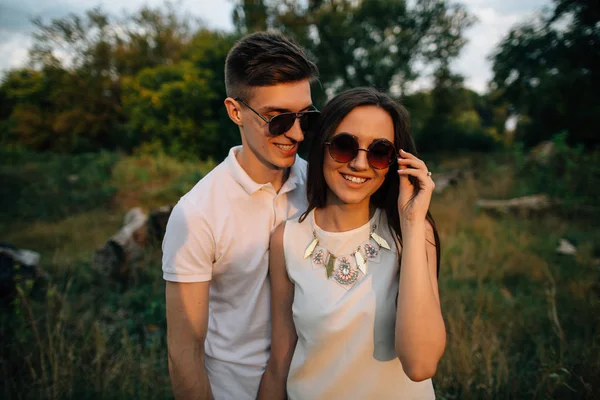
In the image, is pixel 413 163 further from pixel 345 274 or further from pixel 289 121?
pixel 289 121

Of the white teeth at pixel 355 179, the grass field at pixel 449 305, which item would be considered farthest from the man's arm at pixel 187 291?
the grass field at pixel 449 305

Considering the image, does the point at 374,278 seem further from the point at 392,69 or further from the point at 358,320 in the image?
the point at 392,69

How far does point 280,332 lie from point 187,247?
626 mm

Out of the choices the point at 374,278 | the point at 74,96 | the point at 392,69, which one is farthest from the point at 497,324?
the point at 74,96

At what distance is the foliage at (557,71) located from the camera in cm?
1525

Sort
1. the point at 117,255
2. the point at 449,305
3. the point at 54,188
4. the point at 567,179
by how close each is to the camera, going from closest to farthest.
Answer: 1. the point at 449,305
2. the point at 117,255
3. the point at 567,179
4. the point at 54,188

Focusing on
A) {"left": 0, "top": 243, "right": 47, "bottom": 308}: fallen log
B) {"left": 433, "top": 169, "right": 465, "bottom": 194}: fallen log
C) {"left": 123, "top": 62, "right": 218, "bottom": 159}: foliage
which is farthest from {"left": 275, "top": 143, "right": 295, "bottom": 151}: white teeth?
{"left": 123, "top": 62, "right": 218, "bottom": 159}: foliage

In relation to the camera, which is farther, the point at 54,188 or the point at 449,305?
the point at 54,188

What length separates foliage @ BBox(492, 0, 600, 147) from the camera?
1525 cm

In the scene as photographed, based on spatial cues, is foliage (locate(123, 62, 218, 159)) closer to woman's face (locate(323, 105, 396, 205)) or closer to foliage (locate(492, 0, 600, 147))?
foliage (locate(492, 0, 600, 147))

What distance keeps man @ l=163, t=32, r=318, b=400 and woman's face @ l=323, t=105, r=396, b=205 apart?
1.13ft

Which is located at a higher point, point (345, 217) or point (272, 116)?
point (272, 116)

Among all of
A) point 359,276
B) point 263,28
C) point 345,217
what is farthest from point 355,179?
point 263,28

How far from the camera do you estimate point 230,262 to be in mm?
1959
